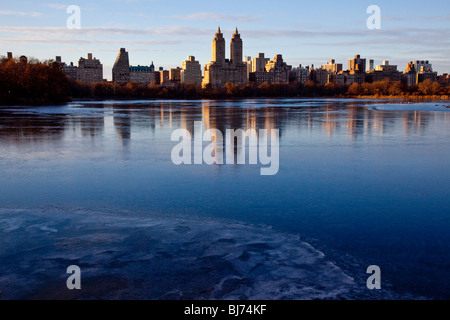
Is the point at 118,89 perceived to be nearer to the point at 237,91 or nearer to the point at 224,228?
the point at 237,91

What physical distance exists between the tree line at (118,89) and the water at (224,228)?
5231 centimetres

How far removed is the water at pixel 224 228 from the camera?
4785mm

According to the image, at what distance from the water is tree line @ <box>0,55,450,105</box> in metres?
52.3

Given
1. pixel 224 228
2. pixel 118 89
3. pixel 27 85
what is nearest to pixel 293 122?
pixel 224 228

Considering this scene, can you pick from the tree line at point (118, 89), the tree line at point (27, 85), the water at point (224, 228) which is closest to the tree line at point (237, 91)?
the tree line at point (118, 89)

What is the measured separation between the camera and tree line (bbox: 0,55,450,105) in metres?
58.9

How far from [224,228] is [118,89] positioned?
4185 inches

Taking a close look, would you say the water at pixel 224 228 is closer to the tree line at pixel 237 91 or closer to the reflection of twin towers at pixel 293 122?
the reflection of twin towers at pixel 293 122

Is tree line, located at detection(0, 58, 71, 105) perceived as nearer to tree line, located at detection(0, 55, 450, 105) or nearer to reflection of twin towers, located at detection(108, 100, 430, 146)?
tree line, located at detection(0, 55, 450, 105)

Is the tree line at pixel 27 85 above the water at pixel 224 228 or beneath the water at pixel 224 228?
above

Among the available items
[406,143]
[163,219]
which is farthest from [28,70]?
[163,219]

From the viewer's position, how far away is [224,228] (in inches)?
257

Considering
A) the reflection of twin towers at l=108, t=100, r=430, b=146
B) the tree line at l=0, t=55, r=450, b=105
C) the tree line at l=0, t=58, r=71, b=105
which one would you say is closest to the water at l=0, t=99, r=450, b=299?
the reflection of twin towers at l=108, t=100, r=430, b=146
